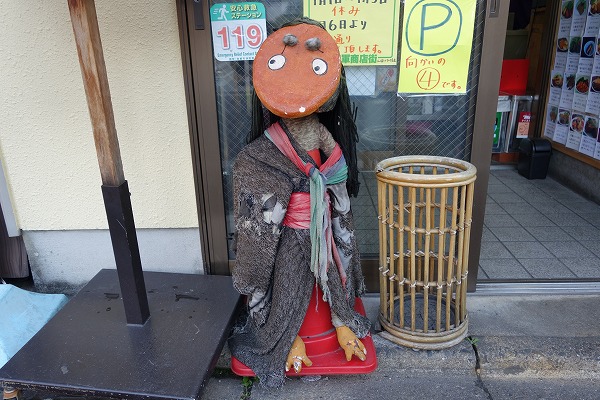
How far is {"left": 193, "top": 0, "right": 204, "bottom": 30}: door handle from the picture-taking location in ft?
9.04

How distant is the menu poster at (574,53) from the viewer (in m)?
5.08

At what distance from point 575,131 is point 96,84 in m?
5.09

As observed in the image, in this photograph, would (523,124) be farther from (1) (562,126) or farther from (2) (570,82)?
(2) (570,82)

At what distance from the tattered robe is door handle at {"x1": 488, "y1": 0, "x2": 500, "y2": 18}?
1386mm

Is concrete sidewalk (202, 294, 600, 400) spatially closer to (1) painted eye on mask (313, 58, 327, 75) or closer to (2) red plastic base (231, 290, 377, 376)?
(2) red plastic base (231, 290, 377, 376)

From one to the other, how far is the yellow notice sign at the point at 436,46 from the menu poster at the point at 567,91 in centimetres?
319

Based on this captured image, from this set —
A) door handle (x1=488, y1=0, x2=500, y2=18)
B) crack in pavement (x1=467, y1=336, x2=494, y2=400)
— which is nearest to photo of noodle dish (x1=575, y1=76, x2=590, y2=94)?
door handle (x1=488, y1=0, x2=500, y2=18)

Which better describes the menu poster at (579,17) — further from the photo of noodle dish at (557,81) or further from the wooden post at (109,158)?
the wooden post at (109,158)

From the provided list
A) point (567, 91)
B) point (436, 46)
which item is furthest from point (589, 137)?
point (436, 46)

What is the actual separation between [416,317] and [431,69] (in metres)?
1.59

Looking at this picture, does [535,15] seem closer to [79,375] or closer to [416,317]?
[416,317]

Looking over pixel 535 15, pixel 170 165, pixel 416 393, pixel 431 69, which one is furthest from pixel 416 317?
pixel 535 15

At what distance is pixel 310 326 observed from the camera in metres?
2.61

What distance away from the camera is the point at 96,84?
2252mm
